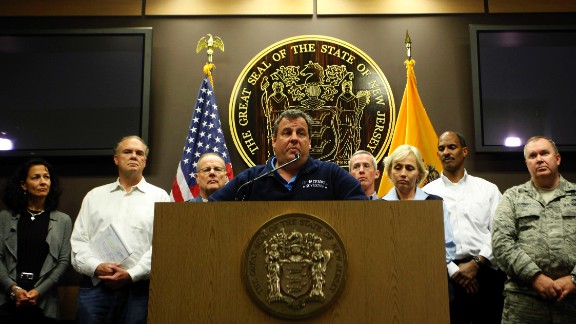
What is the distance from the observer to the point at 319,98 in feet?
15.3

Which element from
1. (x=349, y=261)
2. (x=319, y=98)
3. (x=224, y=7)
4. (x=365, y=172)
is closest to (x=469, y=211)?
A: (x=365, y=172)

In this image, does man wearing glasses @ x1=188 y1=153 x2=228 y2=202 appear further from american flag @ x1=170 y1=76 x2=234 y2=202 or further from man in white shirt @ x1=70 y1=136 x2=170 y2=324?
american flag @ x1=170 y1=76 x2=234 y2=202

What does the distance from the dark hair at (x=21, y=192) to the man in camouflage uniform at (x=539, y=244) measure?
279cm

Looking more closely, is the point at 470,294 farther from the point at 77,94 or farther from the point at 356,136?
the point at 77,94

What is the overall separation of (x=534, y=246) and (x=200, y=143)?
2444 millimetres

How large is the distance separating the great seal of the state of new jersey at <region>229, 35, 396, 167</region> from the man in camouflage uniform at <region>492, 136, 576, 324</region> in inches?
54.7

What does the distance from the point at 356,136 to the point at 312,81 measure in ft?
1.90

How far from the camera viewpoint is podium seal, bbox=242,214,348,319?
1.81 metres

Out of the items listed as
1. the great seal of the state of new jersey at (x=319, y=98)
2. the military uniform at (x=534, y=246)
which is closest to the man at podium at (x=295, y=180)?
the military uniform at (x=534, y=246)

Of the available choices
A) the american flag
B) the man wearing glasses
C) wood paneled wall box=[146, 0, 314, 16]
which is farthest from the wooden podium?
wood paneled wall box=[146, 0, 314, 16]

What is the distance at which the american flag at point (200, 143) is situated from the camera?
426cm

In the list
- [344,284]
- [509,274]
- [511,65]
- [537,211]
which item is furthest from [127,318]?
[511,65]

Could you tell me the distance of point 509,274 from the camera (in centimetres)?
310

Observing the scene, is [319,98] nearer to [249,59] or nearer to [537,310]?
[249,59]
